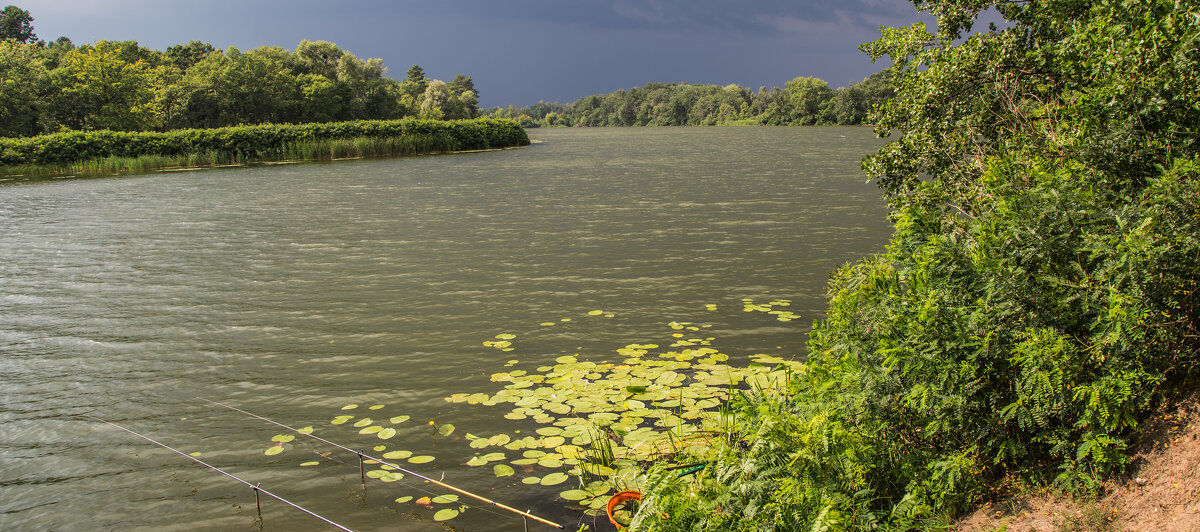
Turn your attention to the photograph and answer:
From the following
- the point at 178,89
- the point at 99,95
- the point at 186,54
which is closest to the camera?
the point at 99,95

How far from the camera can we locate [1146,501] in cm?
390

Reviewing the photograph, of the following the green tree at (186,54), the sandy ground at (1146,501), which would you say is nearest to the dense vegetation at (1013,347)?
the sandy ground at (1146,501)

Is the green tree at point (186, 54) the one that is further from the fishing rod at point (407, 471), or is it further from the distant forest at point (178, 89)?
the fishing rod at point (407, 471)

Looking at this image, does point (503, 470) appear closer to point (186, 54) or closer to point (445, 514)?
point (445, 514)

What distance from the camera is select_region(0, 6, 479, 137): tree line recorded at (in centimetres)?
5572

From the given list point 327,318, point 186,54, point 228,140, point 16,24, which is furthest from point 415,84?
point 327,318

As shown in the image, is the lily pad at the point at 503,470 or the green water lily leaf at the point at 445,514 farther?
the lily pad at the point at 503,470

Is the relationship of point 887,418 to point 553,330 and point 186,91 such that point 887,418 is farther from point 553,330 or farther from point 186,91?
point 186,91

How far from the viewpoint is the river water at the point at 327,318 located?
6.53 meters

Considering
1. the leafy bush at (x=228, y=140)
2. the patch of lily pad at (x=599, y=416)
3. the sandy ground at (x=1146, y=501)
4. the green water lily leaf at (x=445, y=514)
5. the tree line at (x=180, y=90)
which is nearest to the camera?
the sandy ground at (x=1146, y=501)

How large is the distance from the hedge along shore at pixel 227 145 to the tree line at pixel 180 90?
12372mm

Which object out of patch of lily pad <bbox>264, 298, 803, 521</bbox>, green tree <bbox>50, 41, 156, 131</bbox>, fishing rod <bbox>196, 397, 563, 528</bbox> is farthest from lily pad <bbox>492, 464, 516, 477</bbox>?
green tree <bbox>50, 41, 156, 131</bbox>

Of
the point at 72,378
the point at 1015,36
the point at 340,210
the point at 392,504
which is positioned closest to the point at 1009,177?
the point at 1015,36

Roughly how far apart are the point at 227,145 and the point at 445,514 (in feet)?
Answer: 166
